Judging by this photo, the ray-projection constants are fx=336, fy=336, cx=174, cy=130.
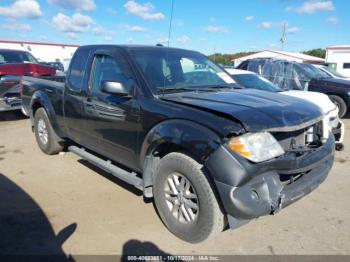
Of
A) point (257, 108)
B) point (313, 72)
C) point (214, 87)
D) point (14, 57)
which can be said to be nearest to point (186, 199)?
point (257, 108)

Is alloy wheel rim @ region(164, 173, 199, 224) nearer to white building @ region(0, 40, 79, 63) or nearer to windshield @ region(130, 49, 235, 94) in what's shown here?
windshield @ region(130, 49, 235, 94)

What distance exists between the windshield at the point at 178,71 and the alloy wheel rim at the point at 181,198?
38.6 inches

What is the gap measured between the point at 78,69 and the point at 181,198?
8.35 ft

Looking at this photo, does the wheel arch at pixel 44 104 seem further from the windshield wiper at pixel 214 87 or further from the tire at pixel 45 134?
the windshield wiper at pixel 214 87

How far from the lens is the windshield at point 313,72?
10.8 m

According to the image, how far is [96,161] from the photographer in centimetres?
441

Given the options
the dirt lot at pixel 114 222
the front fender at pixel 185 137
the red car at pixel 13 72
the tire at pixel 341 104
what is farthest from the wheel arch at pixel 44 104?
the tire at pixel 341 104

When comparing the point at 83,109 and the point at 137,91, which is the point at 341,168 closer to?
the point at 137,91

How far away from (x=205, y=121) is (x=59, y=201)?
7.56 ft

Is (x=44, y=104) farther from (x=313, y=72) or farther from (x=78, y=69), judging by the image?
(x=313, y=72)

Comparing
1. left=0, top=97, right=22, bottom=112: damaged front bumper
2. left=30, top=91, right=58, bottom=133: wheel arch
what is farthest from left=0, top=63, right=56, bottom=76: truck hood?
left=30, top=91, right=58, bottom=133: wheel arch

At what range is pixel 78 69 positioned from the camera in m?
4.71

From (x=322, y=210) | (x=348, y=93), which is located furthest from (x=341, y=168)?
(x=348, y=93)

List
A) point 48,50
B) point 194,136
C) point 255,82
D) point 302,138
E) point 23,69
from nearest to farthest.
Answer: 1. point 194,136
2. point 302,138
3. point 255,82
4. point 23,69
5. point 48,50
